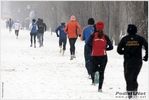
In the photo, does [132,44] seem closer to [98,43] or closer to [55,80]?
[98,43]

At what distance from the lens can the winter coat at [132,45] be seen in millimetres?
9766

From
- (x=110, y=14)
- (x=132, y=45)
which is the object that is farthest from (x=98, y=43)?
(x=110, y=14)

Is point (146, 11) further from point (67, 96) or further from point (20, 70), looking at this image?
point (67, 96)

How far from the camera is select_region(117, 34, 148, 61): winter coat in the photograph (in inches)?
384

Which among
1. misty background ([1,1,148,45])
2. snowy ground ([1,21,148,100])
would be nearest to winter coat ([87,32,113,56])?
snowy ground ([1,21,148,100])

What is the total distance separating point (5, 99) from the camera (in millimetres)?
10273

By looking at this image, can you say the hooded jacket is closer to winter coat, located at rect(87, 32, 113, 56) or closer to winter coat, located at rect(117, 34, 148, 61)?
winter coat, located at rect(117, 34, 148, 61)

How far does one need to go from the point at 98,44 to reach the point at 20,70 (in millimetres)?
5695

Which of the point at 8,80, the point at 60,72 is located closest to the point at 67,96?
the point at 8,80

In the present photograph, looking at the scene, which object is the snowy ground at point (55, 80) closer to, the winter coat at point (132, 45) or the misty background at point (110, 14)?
the winter coat at point (132, 45)

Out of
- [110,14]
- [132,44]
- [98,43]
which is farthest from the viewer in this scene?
[110,14]

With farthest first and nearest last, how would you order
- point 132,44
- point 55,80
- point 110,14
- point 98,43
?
point 110,14 < point 55,80 < point 98,43 < point 132,44

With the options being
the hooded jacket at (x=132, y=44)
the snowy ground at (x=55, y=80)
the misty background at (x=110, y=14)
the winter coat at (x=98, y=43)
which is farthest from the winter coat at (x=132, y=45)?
the misty background at (x=110, y=14)

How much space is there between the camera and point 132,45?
9781mm
